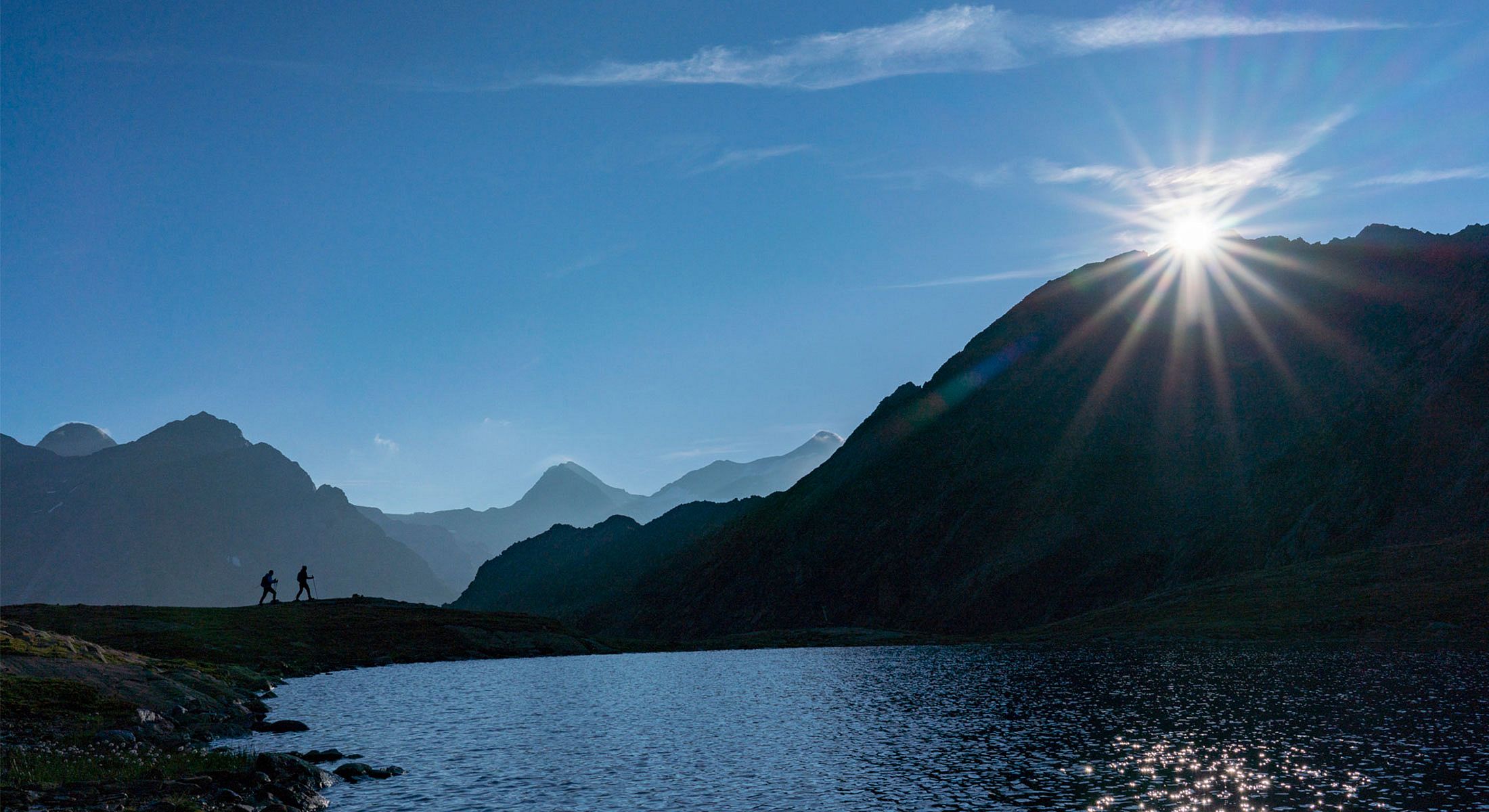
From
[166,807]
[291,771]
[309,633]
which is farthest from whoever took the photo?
[309,633]

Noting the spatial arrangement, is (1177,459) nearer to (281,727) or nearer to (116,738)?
(281,727)

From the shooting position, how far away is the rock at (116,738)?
120ft

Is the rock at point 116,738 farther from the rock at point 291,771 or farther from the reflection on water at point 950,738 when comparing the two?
the rock at point 291,771

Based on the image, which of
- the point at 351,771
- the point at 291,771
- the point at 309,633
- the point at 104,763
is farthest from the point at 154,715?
the point at 309,633

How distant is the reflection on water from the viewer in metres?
29.2

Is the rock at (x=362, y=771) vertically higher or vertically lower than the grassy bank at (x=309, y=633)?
lower

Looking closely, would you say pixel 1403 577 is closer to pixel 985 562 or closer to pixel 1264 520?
pixel 1264 520

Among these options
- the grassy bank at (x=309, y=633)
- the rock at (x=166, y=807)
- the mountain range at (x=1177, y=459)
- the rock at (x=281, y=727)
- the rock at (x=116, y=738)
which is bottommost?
the rock at (x=166, y=807)

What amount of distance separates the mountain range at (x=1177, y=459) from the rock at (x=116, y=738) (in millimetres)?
95989

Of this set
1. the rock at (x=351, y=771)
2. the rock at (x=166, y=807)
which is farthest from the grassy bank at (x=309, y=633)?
the rock at (x=166, y=807)

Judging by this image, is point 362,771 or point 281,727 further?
point 281,727

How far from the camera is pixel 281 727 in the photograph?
151ft

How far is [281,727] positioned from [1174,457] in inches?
5745

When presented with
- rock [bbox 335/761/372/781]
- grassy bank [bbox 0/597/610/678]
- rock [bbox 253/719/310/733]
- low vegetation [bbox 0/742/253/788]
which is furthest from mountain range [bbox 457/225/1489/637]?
low vegetation [bbox 0/742/253/788]
